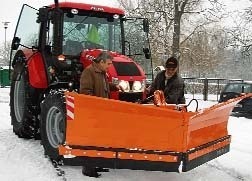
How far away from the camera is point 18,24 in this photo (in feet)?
24.8

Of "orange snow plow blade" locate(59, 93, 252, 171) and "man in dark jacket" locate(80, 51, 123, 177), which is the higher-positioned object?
"man in dark jacket" locate(80, 51, 123, 177)

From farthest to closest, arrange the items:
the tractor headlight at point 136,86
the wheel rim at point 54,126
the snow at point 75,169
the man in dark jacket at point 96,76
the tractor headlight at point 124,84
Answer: the tractor headlight at point 136,86 < the tractor headlight at point 124,84 < the wheel rim at point 54,126 < the man in dark jacket at point 96,76 < the snow at point 75,169

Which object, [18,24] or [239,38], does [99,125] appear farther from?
[239,38]

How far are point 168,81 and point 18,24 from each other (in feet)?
9.82

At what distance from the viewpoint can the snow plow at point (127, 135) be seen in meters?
4.50

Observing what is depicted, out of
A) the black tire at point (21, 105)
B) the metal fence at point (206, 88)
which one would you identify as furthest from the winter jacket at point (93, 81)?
the metal fence at point (206, 88)

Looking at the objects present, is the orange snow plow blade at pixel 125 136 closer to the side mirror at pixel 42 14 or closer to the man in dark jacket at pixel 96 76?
the man in dark jacket at pixel 96 76

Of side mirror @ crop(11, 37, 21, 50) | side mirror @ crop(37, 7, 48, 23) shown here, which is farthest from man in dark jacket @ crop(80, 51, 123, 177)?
side mirror @ crop(11, 37, 21, 50)

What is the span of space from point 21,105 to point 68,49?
1.85 m

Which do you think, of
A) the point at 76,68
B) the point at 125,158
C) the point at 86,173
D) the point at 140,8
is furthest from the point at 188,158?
the point at 140,8

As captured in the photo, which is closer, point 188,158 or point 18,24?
point 188,158

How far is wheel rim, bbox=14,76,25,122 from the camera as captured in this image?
763 cm

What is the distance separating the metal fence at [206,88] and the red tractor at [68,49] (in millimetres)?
12393

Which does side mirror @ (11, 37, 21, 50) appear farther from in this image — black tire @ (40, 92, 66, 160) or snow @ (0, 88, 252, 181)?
black tire @ (40, 92, 66, 160)
